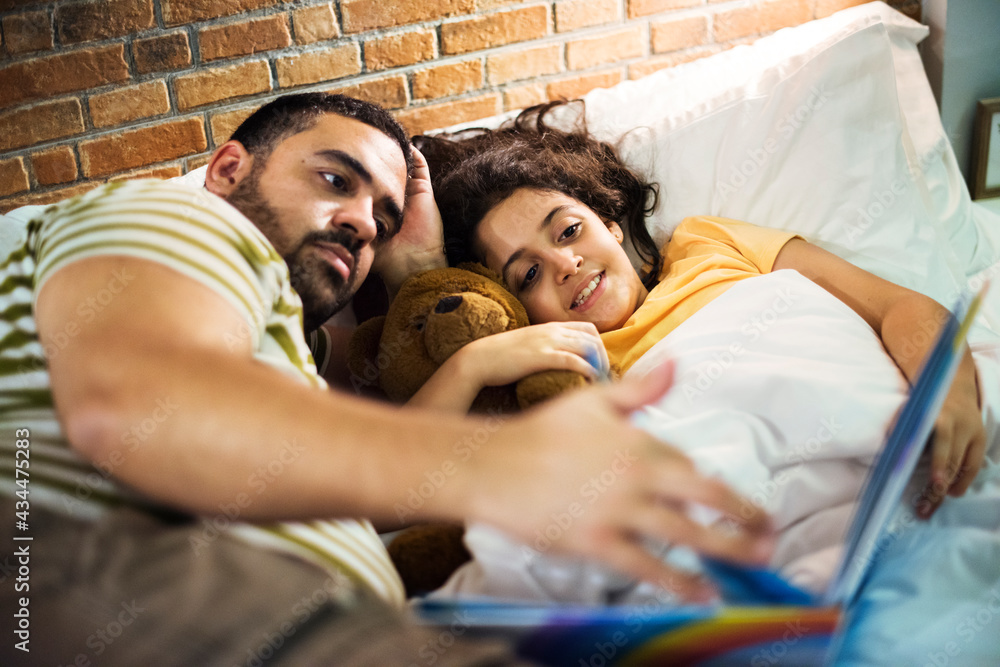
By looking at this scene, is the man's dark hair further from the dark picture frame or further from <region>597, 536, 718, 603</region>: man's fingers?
the dark picture frame

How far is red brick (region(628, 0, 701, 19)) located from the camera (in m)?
1.61

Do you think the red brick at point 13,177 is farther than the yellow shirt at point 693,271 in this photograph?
Yes

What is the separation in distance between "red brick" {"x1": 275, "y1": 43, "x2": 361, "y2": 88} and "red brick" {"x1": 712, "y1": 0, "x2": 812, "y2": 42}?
0.89 m

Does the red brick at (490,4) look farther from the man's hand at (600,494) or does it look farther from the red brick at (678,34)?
the man's hand at (600,494)

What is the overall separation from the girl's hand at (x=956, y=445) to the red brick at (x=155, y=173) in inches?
57.4

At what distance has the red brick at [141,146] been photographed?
1410 mm

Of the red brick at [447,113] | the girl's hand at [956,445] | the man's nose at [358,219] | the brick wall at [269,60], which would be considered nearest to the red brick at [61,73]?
the brick wall at [269,60]

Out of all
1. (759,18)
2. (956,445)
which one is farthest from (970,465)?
(759,18)

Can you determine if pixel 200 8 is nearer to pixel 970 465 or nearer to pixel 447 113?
pixel 447 113

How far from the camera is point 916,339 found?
0.86 metres

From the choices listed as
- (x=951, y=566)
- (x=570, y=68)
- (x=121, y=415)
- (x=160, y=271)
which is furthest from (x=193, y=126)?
(x=951, y=566)

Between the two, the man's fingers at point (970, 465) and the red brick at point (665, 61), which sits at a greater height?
the red brick at point (665, 61)

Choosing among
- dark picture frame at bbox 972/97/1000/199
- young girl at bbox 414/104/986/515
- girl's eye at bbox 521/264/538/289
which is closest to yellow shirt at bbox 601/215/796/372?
young girl at bbox 414/104/986/515

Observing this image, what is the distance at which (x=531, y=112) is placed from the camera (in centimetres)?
141
